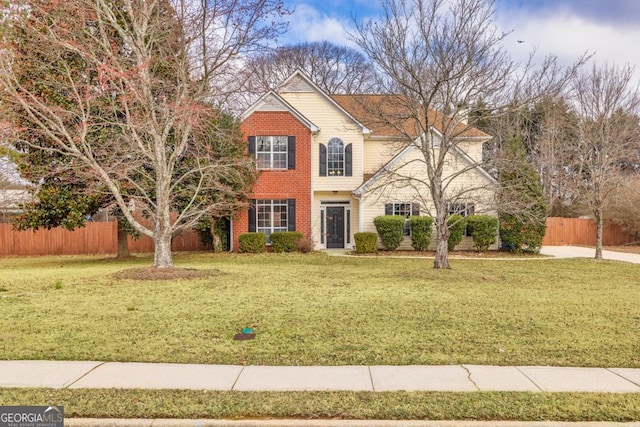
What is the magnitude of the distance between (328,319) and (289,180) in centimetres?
1470

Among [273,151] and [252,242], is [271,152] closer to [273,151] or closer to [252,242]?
[273,151]

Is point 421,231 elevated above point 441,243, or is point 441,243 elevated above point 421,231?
point 421,231

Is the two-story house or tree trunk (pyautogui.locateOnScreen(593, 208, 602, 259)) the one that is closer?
tree trunk (pyautogui.locateOnScreen(593, 208, 602, 259))

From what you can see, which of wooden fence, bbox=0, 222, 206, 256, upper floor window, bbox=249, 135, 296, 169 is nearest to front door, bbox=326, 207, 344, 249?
upper floor window, bbox=249, 135, 296, 169

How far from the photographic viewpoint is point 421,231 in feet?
69.4

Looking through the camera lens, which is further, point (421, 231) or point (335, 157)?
point (335, 157)

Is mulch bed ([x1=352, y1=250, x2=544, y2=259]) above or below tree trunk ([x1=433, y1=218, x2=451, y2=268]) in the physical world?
below

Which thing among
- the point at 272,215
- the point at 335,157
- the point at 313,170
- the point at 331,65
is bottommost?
the point at 272,215

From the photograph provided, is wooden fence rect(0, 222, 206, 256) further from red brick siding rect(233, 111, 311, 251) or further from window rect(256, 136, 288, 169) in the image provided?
window rect(256, 136, 288, 169)

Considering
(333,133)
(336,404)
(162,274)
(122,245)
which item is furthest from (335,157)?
(336,404)

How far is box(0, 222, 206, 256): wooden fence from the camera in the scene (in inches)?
917

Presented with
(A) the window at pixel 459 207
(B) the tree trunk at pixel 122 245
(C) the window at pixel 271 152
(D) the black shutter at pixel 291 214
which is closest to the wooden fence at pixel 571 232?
(A) the window at pixel 459 207

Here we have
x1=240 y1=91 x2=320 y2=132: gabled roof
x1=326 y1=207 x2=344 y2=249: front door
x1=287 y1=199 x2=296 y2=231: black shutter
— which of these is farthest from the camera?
x1=326 y1=207 x2=344 y2=249: front door

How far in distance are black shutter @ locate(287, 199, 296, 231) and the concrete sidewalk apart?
1627 cm
